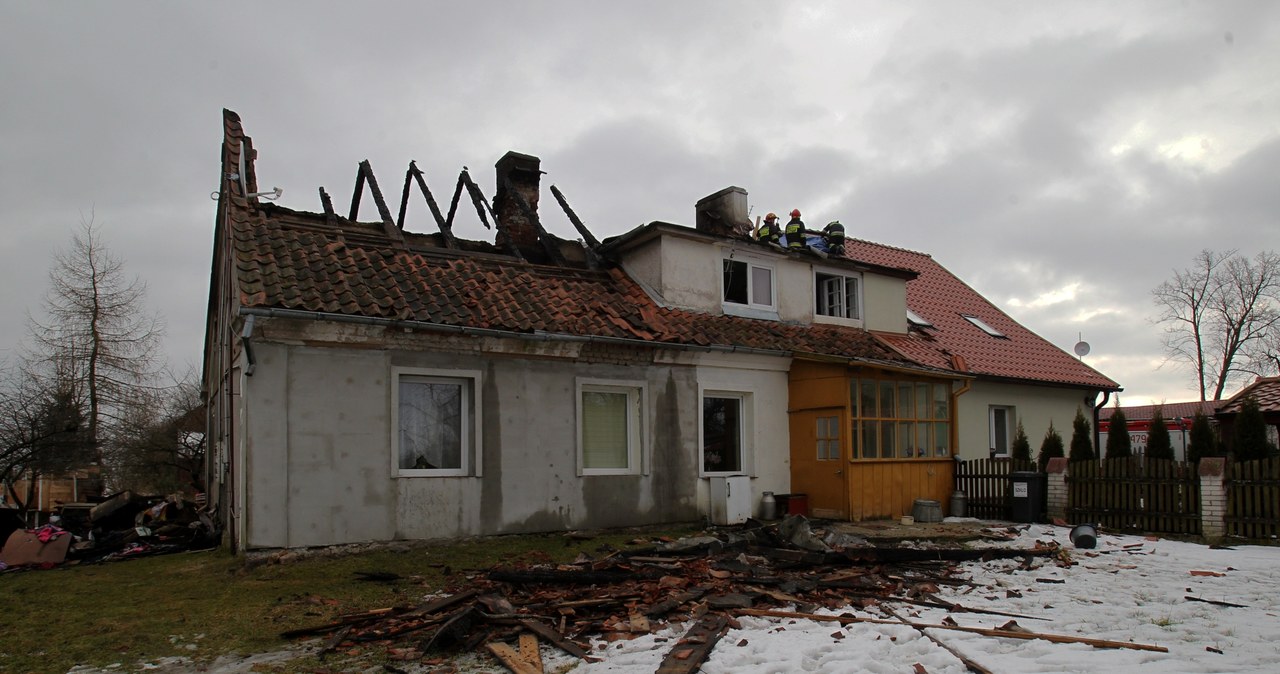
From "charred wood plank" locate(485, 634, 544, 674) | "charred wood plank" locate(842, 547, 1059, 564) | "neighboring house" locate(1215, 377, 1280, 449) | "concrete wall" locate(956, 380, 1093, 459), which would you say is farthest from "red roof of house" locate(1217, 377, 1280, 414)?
"charred wood plank" locate(485, 634, 544, 674)

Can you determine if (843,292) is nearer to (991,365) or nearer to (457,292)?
(991,365)

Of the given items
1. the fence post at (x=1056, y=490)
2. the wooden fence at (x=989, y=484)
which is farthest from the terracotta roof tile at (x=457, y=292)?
the fence post at (x=1056, y=490)

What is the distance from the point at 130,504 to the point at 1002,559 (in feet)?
46.3

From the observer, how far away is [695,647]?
5.84 meters

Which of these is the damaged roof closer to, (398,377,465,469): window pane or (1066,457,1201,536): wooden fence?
(398,377,465,469): window pane

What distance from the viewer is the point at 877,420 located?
1366 cm

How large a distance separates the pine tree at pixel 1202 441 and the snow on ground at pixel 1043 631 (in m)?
5.69

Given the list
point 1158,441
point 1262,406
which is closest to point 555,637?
point 1158,441

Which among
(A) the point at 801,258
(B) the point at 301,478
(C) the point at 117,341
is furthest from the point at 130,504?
(C) the point at 117,341

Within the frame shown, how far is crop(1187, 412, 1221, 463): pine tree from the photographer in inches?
563

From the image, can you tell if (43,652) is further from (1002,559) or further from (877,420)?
(877,420)

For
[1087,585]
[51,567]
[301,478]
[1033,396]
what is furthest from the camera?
[1033,396]

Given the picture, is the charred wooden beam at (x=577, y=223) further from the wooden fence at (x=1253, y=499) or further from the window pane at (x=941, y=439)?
the wooden fence at (x=1253, y=499)

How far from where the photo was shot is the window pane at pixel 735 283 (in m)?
15.0
